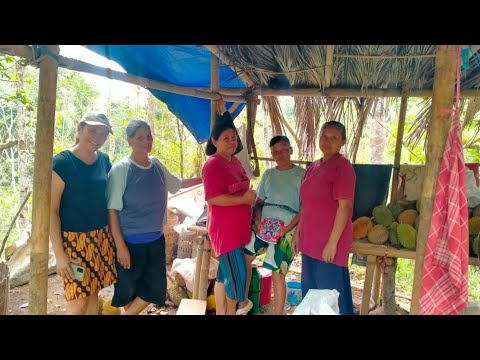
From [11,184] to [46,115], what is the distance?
924 cm

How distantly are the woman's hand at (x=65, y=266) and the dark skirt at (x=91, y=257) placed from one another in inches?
1.0

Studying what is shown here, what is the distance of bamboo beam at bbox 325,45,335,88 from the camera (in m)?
2.58

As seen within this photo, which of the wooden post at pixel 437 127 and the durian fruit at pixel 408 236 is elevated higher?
the wooden post at pixel 437 127

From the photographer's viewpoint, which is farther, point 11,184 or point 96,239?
point 11,184

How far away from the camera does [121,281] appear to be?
99.0 inches

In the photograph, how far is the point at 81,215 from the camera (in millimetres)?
2221

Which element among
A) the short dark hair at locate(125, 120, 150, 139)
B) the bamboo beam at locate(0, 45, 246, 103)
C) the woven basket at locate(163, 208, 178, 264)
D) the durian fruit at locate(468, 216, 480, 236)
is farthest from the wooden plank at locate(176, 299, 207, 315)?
the woven basket at locate(163, 208, 178, 264)

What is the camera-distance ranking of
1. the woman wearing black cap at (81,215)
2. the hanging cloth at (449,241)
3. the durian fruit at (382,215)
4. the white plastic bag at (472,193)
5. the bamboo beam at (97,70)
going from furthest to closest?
the durian fruit at (382,215) → the white plastic bag at (472,193) → the woman wearing black cap at (81,215) → the bamboo beam at (97,70) → the hanging cloth at (449,241)

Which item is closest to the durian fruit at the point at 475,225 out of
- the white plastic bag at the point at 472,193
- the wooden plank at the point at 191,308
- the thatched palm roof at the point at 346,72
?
the white plastic bag at the point at 472,193

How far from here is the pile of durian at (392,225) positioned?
2865 millimetres

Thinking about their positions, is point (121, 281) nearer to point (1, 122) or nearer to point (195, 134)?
point (195, 134)

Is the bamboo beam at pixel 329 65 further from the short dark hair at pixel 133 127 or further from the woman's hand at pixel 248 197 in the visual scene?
the short dark hair at pixel 133 127
